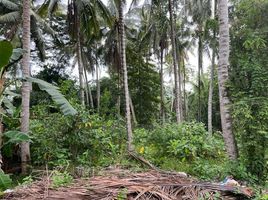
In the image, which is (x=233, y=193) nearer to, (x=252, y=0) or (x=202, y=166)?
(x=202, y=166)

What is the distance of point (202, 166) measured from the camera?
8039 millimetres

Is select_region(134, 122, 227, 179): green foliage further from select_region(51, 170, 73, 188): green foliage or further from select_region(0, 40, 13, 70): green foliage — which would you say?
select_region(0, 40, 13, 70): green foliage

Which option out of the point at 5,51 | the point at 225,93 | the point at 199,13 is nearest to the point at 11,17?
the point at 199,13

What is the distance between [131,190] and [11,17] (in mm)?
16173

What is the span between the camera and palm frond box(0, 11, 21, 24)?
723 inches

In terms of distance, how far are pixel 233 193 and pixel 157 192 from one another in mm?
1184

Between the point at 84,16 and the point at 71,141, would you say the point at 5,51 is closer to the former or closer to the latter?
the point at 71,141

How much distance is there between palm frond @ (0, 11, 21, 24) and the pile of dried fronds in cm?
1479

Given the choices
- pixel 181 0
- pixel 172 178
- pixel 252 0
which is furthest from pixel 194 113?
pixel 172 178

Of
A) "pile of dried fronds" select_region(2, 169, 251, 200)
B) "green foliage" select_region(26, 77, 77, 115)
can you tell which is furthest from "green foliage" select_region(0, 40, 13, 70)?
"pile of dried fronds" select_region(2, 169, 251, 200)

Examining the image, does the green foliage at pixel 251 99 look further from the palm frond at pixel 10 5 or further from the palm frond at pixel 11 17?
the palm frond at pixel 10 5

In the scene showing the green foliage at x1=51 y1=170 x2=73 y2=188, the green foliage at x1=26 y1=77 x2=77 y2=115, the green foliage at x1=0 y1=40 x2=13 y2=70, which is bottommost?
the green foliage at x1=51 y1=170 x2=73 y2=188

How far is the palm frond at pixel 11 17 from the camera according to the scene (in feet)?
60.3

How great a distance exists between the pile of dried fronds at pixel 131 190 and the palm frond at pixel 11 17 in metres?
14.8
